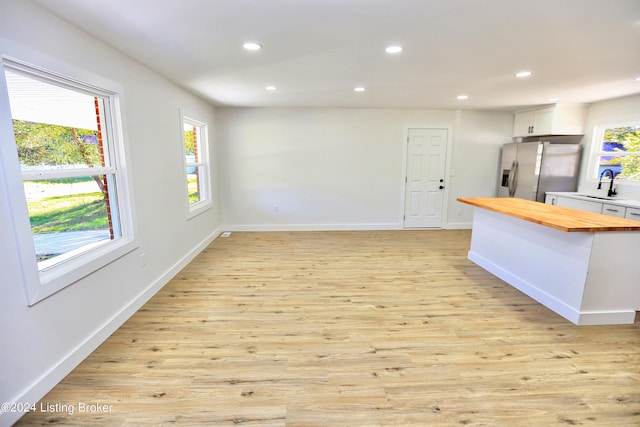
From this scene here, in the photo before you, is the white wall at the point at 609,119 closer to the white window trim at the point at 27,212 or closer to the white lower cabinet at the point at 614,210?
the white lower cabinet at the point at 614,210

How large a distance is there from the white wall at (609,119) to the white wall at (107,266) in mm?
6431

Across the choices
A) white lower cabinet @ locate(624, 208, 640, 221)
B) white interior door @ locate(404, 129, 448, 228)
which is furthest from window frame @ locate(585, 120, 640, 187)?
white interior door @ locate(404, 129, 448, 228)

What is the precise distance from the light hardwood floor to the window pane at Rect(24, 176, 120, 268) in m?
0.82

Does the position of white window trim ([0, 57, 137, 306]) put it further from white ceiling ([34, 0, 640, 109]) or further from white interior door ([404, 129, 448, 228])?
white interior door ([404, 129, 448, 228])

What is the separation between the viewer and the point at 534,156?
4844 millimetres

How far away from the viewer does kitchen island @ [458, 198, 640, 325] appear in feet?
8.02

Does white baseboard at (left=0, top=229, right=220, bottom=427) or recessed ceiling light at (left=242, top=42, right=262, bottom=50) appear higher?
recessed ceiling light at (left=242, top=42, right=262, bottom=50)

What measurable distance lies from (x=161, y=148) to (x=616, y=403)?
4.39 meters

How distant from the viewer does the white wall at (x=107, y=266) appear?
1.60 meters

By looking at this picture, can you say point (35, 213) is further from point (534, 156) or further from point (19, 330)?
point (534, 156)

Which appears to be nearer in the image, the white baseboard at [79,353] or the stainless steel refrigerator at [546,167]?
the white baseboard at [79,353]

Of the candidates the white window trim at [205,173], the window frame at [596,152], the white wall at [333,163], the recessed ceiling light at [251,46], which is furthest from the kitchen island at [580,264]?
the white window trim at [205,173]

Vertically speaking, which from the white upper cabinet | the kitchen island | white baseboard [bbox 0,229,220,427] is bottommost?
white baseboard [bbox 0,229,220,427]

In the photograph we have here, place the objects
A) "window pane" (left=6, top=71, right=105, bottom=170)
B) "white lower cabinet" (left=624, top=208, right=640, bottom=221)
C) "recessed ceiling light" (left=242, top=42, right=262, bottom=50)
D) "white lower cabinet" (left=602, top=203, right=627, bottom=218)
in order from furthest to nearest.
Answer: "white lower cabinet" (left=602, top=203, right=627, bottom=218) → "white lower cabinet" (left=624, top=208, right=640, bottom=221) → "recessed ceiling light" (left=242, top=42, right=262, bottom=50) → "window pane" (left=6, top=71, right=105, bottom=170)
